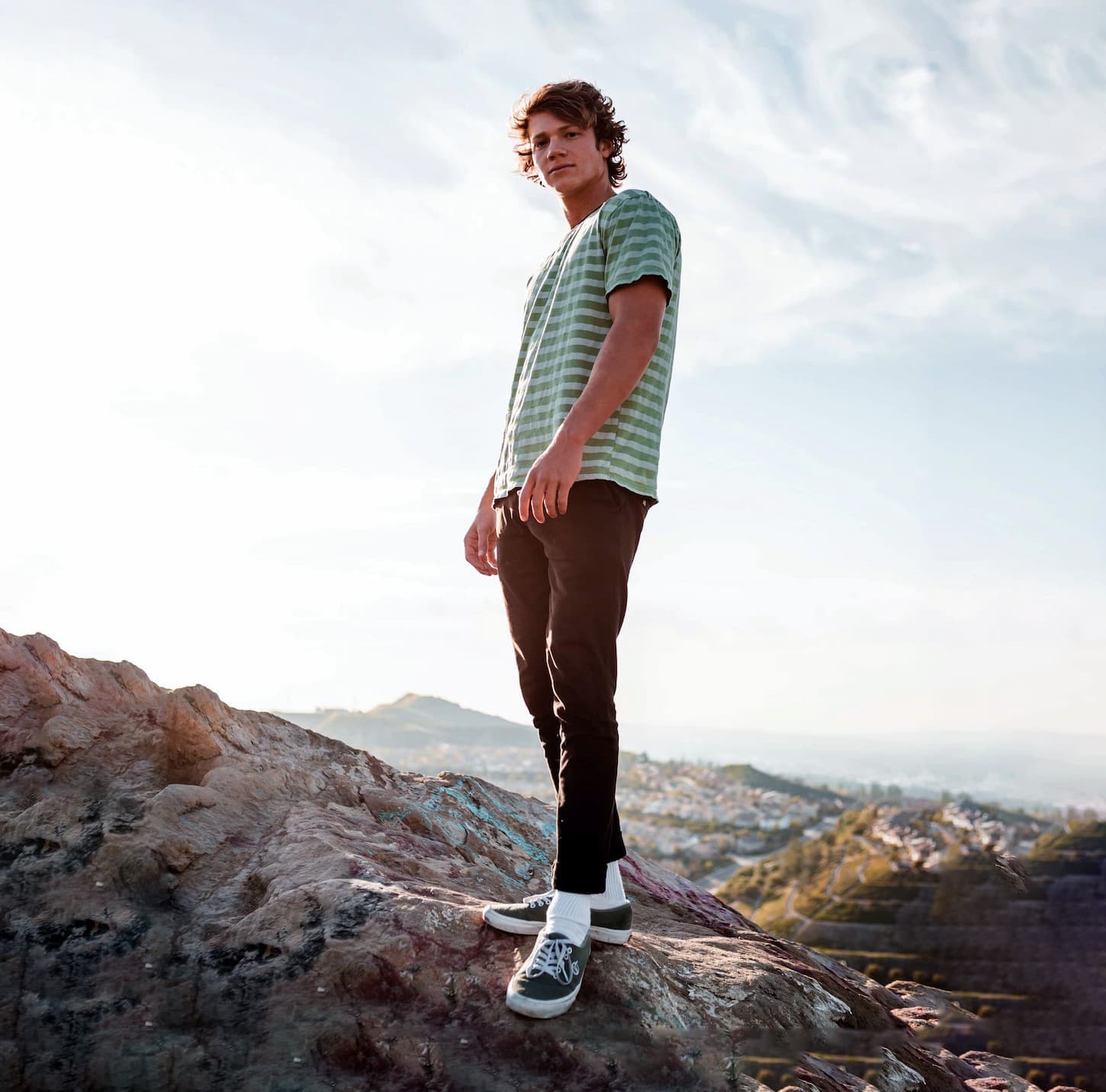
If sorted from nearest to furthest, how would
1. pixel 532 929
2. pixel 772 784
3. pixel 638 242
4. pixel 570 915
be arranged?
pixel 570 915 → pixel 532 929 → pixel 638 242 → pixel 772 784

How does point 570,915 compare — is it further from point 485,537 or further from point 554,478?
point 485,537

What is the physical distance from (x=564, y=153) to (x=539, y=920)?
2303mm

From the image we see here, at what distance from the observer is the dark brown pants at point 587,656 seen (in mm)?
2309

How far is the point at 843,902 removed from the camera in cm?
366

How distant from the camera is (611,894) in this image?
244 centimetres

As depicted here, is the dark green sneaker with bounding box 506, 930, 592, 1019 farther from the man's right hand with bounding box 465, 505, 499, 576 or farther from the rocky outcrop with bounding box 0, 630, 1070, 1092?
the man's right hand with bounding box 465, 505, 499, 576

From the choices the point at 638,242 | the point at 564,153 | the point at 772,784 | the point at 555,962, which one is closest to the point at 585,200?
the point at 564,153

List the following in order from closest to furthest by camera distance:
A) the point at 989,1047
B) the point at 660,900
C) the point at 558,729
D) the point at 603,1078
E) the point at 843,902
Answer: the point at 603,1078 < the point at 558,729 < the point at 989,1047 < the point at 843,902 < the point at 660,900

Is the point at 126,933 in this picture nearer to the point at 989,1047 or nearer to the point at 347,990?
the point at 347,990

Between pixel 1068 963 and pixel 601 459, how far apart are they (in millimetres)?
2126

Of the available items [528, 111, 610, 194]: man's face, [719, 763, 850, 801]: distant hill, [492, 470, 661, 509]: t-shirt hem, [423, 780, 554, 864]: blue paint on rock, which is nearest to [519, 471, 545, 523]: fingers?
[492, 470, 661, 509]: t-shirt hem

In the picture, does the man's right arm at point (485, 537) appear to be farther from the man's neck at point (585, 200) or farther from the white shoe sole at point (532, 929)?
the white shoe sole at point (532, 929)

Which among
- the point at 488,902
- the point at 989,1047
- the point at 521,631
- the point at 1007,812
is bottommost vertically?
the point at 989,1047

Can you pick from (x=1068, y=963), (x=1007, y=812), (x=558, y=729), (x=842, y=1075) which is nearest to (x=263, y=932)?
(x=558, y=729)
